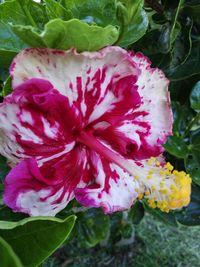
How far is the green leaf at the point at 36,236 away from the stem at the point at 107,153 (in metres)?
0.20

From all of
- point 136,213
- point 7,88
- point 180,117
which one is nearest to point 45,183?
point 7,88

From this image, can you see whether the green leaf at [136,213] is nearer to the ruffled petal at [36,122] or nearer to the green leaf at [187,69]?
the green leaf at [187,69]

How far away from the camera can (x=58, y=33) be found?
60 cm

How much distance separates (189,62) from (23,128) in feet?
1.61

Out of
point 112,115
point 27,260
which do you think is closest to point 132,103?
point 112,115

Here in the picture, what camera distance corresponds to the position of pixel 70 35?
1.98 ft

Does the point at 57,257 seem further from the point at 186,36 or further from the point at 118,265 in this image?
the point at 186,36

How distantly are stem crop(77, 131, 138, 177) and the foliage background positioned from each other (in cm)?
12

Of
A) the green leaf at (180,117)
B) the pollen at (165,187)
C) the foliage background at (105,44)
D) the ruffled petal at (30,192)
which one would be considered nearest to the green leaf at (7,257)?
the foliage background at (105,44)

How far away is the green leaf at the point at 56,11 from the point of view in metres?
0.66

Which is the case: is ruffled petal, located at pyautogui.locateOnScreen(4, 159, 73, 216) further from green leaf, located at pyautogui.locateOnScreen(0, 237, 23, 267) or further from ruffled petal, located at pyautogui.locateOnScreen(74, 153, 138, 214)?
green leaf, located at pyautogui.locateOnScreen(0, 237, 23, 267)

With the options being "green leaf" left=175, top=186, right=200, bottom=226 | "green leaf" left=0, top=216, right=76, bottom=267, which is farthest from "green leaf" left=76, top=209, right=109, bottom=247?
"green leaf" left=0, top=216, right=76, bottom=267

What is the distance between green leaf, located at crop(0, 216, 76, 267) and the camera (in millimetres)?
496

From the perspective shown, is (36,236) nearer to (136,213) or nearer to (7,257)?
(7,257)
